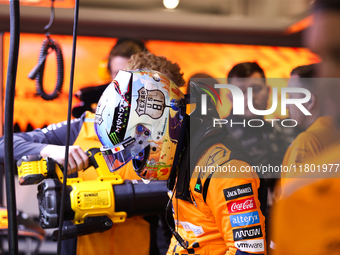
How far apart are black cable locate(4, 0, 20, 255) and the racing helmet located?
0.32 m

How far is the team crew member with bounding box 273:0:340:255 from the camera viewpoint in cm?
43

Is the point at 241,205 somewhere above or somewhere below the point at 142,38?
below

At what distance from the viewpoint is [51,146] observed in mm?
1308

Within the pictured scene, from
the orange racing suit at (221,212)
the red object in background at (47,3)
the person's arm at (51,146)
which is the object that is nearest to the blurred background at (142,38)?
the red object in background at (47,3)

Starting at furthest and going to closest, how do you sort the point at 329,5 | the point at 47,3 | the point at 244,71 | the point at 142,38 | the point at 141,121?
1. the point at 142,38
2. the point at 47,3
3. the point at 244,71
4. the point at 141,121
5. the point at 329,5

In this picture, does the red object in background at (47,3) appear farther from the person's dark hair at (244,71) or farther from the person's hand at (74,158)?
the person's hand at (74,158)

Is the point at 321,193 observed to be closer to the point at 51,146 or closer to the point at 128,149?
the point at 128,149

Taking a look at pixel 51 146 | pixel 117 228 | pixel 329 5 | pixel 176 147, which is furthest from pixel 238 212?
pixel 51 146

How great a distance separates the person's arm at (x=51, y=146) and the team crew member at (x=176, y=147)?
256 mm

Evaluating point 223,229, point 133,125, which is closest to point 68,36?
point 133,125

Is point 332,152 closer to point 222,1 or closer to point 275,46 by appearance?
→ point 222,1

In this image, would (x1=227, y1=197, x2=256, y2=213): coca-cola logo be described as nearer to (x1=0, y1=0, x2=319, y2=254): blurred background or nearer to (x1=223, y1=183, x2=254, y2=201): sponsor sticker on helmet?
(x1=223, y1=183, x2=254, y2=201): sponsor sticker on helmet

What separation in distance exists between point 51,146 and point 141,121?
586 millimetres

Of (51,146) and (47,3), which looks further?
(47,3)
